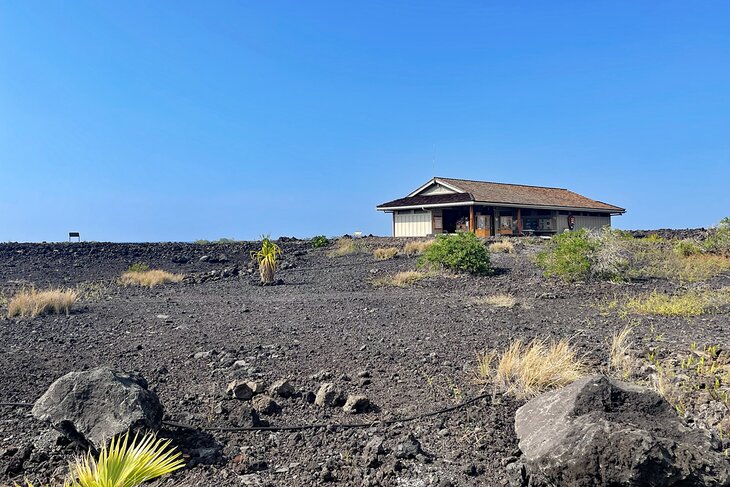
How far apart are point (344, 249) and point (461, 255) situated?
32.3 feet

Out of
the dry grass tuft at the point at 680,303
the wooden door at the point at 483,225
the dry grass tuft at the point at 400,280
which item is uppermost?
the wooden door at the point at 483,225

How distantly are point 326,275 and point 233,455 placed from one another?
14.7 m

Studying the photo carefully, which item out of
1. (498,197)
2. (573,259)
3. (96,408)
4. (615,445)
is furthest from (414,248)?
(615,445)

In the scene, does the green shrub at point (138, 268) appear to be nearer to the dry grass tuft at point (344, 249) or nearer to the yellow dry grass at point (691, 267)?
the dry grass tuft at point (344, 249)

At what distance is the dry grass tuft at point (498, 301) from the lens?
428 inches

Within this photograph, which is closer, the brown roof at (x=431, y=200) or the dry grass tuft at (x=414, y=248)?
the dry grass tuft at (x=414, y=248)

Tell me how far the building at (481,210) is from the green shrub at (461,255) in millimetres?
13065

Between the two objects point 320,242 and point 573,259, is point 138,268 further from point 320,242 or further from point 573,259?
point 573,259

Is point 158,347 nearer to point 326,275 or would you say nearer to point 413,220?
point 326,275

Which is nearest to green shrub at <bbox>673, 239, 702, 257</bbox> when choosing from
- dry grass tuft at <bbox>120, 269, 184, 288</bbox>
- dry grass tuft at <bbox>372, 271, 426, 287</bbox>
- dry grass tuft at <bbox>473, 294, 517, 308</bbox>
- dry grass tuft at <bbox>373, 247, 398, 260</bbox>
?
dry grass tuft at <bbox>372, 271, 426, 287</bbox>

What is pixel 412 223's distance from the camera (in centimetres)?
3425

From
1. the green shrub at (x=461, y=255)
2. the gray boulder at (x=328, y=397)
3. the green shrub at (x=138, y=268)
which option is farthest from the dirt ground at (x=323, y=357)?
the green shrub at (x=138, y=268)

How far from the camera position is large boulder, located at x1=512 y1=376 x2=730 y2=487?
323cm

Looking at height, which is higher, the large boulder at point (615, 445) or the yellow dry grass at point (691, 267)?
the yellow dry grass at point (691, 267)
